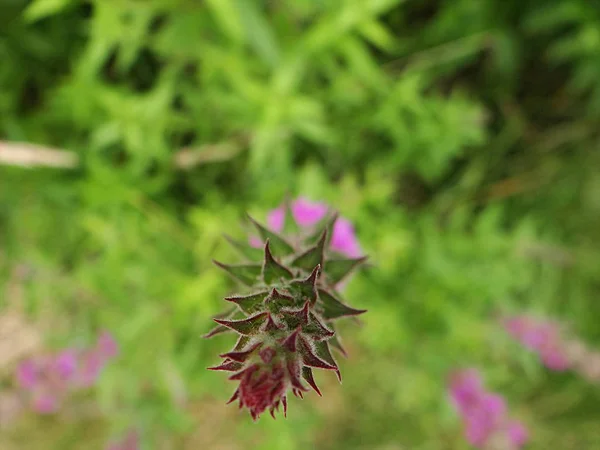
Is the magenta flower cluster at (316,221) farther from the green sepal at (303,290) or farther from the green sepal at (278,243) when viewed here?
the green sepal at (303,290)

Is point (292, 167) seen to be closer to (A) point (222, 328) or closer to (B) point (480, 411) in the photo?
(B) point (480, 411)

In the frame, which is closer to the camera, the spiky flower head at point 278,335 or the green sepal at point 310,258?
the spiky flower head at point 278,335

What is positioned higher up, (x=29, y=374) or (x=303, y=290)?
(x=29, y=374)

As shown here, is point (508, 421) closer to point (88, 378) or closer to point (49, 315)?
point (88, 378)

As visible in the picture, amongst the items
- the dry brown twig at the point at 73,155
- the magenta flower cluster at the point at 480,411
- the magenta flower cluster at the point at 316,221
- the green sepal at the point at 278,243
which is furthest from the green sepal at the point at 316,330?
the magenta flower cluster at the point at 480,411

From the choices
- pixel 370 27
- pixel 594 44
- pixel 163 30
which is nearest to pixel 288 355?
pixel 370 27

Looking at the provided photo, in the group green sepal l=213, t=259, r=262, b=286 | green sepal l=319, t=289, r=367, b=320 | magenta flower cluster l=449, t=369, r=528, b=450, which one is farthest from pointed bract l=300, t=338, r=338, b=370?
magenta flower cluster l=449, t=369, r=528, b=450

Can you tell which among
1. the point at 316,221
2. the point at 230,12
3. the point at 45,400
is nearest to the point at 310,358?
the point at 316,221
